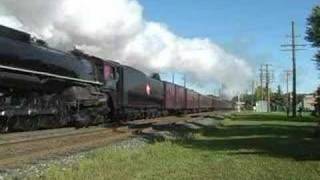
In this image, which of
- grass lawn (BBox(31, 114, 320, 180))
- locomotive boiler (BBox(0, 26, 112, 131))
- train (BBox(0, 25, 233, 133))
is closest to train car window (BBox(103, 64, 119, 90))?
train (BBox(0, 25, 233, 133))

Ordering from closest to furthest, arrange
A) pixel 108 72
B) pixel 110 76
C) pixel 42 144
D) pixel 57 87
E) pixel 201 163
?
pixel 201 163, pixel 42 144, pixel 57 87, pixel 108 72, pixel 110 76

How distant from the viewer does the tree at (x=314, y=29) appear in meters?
43.9

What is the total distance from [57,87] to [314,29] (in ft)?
80.2

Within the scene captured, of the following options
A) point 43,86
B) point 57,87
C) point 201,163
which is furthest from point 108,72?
point 201,163

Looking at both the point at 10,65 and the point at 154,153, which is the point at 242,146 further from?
the point at 10,65

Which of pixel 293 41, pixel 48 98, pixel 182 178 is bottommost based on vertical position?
pixel 182 178

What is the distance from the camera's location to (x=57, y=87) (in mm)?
26453

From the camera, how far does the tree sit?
4390cm

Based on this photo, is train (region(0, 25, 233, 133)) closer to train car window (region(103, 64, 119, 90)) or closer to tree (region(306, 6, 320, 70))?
train car window (region(103, 64, 119, 90))

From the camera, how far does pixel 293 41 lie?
71.0 metres

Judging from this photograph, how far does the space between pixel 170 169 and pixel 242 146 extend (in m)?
6.88

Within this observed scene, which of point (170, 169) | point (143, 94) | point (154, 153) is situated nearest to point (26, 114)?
point (154, 153)

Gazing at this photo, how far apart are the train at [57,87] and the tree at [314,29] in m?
13.4

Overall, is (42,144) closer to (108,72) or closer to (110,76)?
(108,72)
